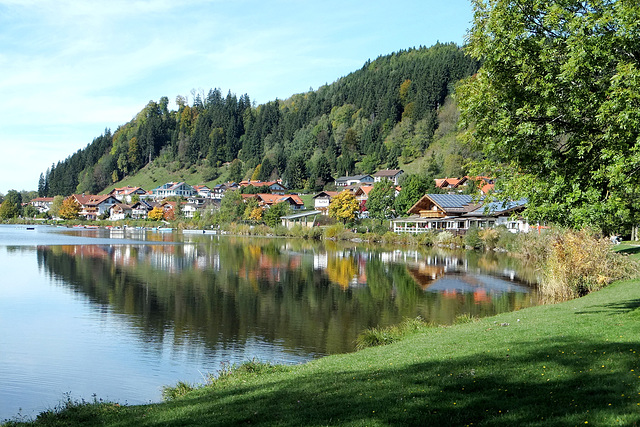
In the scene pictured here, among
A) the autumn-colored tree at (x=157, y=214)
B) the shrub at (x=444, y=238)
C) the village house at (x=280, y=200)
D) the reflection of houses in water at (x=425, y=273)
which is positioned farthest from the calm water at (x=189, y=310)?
the autumn-colored tree at (x=157, y=214)

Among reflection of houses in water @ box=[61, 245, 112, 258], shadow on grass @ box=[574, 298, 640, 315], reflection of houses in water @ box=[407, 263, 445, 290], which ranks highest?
shadow on grass @ box=[574, 298, 640, 315]

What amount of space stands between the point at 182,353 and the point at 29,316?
10.8 metres

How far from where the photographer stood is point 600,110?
1195 centimetres

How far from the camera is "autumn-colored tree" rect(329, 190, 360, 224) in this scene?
307 feet

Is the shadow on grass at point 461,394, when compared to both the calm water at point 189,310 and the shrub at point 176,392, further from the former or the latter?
the calm water at point 189,310

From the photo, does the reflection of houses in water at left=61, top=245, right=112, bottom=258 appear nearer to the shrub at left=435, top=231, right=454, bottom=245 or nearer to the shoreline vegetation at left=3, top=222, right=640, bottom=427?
the shrub at left=435, top=231, right=454, bottom=245

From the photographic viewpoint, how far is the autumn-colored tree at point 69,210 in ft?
514

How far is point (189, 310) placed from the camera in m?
26.6

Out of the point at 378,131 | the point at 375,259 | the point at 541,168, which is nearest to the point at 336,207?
the point at 375,259

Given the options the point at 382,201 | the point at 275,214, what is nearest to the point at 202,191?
the point at 275,214

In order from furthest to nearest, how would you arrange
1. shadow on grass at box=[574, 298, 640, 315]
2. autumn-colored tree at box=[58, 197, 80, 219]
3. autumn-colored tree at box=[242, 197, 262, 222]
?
1. autumn-colored tree at box=[58, 197, 80, 219]
2. autumn-colored tree at box=[242, 197, 262, 222]
3. shadow on grass at box=[574, 298, 640, 315]

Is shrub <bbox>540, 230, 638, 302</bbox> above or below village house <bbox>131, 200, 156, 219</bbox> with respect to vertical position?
below

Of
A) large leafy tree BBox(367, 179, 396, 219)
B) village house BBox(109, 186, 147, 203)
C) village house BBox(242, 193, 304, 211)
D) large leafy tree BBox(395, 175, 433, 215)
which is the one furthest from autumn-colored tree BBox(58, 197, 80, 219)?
large leafy tree BBox(395, 175, 433, 215)

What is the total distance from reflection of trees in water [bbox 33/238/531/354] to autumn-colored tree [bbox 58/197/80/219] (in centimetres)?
11085
